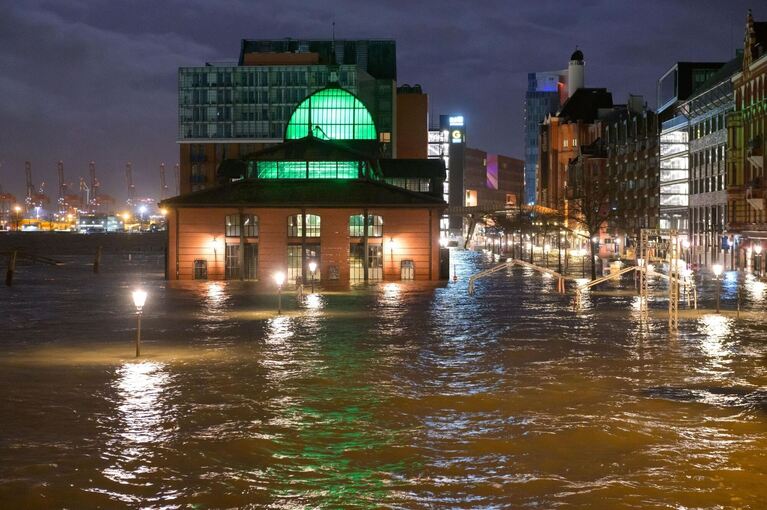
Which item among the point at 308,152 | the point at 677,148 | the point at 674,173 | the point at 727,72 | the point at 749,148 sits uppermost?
the point at 727,72

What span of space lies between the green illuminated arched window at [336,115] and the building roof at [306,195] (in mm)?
32453

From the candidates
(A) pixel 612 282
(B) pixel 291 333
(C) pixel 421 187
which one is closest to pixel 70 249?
(C) pixel 421 187

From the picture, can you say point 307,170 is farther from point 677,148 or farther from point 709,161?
point 677,148

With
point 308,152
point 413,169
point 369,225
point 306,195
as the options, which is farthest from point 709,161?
point 306,195

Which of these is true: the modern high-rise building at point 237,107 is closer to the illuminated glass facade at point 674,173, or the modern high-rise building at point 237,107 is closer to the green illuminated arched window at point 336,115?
the illuminated glass facade at point 674,173

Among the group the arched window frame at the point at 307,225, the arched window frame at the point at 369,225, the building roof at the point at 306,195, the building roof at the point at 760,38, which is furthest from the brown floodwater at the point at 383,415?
the building roof at the point at 760,38

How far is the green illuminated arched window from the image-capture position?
111 meters

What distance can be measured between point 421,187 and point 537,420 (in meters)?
83.1

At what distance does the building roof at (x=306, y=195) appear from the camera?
7594 cm

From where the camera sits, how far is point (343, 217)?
76750 millimetres

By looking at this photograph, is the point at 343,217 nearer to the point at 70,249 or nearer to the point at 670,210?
the point at 670,210

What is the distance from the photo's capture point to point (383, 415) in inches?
791

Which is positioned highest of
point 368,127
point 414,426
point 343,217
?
point 368,127

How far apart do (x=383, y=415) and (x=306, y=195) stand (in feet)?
190
